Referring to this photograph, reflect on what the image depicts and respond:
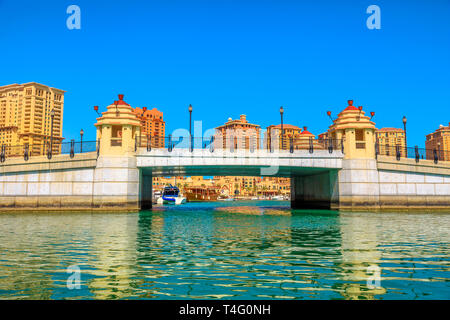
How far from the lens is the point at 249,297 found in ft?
20.7

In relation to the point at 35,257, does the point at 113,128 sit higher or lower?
higher

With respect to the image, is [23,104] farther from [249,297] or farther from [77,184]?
[249,297]

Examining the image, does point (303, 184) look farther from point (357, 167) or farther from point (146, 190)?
point (146, 190)

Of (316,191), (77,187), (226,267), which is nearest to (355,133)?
(316,191)

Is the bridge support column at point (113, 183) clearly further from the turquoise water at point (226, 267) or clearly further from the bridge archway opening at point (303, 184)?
the turquoise water at point (226, 267)

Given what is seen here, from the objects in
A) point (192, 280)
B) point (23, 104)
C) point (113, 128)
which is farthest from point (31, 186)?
point (23, 104)

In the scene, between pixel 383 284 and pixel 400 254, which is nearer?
pixel 383 284

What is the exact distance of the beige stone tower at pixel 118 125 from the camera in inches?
1300

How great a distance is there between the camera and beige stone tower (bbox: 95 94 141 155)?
108 feet

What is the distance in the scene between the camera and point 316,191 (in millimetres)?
42344

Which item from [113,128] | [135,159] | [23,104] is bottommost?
[135,159]

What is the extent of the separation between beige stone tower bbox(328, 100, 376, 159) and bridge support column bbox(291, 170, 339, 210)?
3039mm

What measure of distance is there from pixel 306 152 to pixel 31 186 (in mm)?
27526
